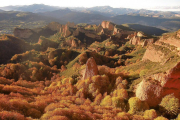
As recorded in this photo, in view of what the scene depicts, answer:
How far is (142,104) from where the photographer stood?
755 inches

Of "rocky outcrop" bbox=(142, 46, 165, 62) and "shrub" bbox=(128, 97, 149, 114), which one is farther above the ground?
"rocky outcrop" bbox=(142, 46, 165, 62)

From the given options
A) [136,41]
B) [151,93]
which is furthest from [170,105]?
[136,41]

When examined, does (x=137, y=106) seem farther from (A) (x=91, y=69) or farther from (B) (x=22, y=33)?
(B) (x=22, y=33)

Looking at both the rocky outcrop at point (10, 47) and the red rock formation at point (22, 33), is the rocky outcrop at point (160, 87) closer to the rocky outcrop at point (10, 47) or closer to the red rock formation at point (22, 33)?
the rocky outcrop at point (10, 47)

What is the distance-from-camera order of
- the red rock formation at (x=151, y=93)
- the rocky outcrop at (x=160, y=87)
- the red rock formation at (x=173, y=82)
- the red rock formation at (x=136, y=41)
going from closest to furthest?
the red rock formation at (x=173, y=82) < the rocky outcrop at (x=160, y=87) < the red rock formation at (x=151, y=93) < the red rock formation at (x=136, y=41)

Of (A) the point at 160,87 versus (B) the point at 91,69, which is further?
(B) the point at 91,69

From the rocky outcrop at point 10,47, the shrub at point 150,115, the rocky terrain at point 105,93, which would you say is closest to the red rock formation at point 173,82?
the rocky terrain at point 105,93

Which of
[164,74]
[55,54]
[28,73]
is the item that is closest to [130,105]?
[164,74]

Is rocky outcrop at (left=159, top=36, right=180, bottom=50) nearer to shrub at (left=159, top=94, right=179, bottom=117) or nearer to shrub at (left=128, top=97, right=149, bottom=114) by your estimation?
shrub at (left=159, top=94, right=179, bottom=117)

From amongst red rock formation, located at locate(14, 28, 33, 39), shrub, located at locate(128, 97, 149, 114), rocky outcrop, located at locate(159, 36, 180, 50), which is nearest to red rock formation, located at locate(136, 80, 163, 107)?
shrub, located at locate(128, 97, 149, 114)

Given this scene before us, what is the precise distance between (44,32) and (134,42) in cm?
10574

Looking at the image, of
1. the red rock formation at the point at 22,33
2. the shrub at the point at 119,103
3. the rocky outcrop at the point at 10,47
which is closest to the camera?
the shrub at the point at 119,103

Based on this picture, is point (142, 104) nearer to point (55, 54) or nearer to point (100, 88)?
point (100, 88)

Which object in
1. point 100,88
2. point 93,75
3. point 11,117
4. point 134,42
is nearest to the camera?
point 11,117
